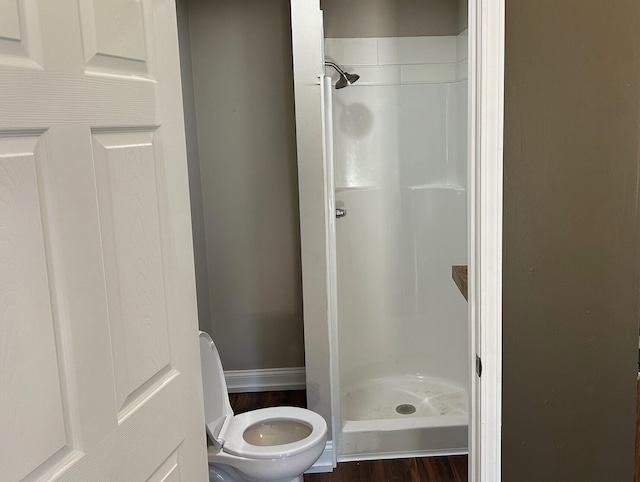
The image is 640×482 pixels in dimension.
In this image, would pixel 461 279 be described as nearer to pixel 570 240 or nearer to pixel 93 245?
pixel 570 240

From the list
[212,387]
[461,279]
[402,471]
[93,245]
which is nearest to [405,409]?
[402,471]

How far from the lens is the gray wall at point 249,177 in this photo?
3.19 metres

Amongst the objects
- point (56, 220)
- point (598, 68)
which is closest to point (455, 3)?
point (598, 68)

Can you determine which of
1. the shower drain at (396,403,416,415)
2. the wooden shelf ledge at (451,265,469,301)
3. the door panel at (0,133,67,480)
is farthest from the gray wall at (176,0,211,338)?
the door panel at (0,133,67,480)

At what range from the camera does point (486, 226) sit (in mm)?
1281

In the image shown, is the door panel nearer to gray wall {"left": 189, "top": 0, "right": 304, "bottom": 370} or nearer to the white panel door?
the white panel door

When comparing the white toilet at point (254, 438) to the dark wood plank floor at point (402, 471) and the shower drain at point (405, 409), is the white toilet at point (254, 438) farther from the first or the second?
the shower drain at point (405, 409)

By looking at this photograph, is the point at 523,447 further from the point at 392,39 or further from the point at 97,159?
the point at 392,39

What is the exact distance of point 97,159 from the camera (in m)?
1.03

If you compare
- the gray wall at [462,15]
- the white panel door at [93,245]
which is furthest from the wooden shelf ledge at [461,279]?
the gray wall at [462,15]

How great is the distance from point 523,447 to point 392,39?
2305mm

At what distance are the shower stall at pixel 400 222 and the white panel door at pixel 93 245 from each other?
189 cm

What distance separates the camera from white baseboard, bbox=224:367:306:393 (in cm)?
347

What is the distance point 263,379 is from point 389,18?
2.01 metres
